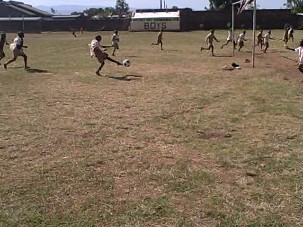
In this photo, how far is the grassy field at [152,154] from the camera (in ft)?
17.2

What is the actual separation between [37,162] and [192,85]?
774 centimetres

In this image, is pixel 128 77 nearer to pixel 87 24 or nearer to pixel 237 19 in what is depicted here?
pixel 237 19

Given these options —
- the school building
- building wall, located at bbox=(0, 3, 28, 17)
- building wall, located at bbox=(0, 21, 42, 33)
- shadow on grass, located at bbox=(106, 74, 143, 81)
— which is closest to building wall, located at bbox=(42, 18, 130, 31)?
the school building

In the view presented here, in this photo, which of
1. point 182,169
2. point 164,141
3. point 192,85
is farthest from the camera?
point 192,85

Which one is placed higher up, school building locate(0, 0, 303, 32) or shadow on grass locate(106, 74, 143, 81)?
school building locate(0, 0, 303, 32)

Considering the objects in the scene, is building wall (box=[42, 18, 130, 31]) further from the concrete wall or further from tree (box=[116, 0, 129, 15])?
tree (box=[116, 0, 129, 15])

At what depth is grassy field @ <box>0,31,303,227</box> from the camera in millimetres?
5242

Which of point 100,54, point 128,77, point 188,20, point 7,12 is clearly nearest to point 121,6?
point 7,12

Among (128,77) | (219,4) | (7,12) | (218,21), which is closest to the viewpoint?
(128,77)

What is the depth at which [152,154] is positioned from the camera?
7.21 m

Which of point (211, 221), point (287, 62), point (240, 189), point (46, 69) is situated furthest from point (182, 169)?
point (287, 62)

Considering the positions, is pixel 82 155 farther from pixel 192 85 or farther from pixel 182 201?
pixel 192 85

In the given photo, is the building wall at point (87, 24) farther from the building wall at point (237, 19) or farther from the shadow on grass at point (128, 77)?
the shadow on grass at point (128, 77)

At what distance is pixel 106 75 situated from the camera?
16.0m
